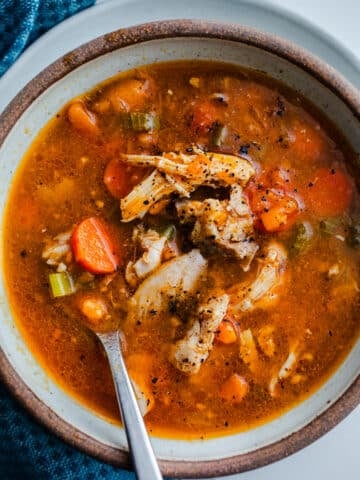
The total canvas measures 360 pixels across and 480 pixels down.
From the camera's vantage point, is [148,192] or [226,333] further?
[226,333]

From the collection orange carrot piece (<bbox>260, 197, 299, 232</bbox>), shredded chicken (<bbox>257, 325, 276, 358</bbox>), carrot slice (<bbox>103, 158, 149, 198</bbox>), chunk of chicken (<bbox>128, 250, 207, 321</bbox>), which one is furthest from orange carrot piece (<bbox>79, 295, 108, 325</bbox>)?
orange carrot piece (<bbox>260, 197, 299, 232</bbox>)

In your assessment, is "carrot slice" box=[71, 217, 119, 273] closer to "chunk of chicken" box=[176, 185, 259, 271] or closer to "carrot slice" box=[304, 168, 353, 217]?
"chunk of chicken" box=[176, 185, 259, 271]

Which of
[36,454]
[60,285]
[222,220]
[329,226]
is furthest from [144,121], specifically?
[36,454]

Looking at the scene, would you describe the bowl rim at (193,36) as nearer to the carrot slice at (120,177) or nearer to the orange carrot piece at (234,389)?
the orange carrot piece at (234,389)

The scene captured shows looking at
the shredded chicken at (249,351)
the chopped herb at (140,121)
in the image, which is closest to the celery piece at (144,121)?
the chopped herb at (140,121)

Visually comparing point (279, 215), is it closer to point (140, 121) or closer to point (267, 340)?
point (267, 340)
